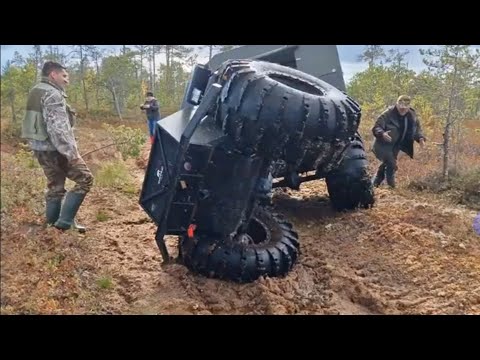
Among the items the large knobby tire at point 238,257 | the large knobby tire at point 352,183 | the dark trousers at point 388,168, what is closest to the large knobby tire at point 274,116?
the large knobby tire at point 238,257

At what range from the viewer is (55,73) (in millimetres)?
4137

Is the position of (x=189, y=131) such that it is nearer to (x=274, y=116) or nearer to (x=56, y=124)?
(x=274, y=116)

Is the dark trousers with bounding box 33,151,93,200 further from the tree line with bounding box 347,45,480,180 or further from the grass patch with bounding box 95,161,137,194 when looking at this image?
the tree line with bounding box 347,45,480,180

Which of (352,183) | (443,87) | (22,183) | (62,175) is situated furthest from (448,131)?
(22,183)

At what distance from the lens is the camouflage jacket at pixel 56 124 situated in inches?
160

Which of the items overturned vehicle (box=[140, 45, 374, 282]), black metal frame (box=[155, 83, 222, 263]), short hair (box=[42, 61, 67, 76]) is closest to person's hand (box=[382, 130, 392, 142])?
overturned vehicle (box=[140, 45, 374, 282])

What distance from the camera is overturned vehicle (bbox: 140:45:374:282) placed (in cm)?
371

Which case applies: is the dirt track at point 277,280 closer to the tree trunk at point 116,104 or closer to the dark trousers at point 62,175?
the dark trousers at point 62,175

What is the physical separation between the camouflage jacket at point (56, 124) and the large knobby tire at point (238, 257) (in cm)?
120

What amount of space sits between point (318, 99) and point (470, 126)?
446cm

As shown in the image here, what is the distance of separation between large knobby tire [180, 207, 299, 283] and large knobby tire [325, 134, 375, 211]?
158 cm

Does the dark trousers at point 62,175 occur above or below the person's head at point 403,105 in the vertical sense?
below

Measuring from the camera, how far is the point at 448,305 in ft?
12.1
